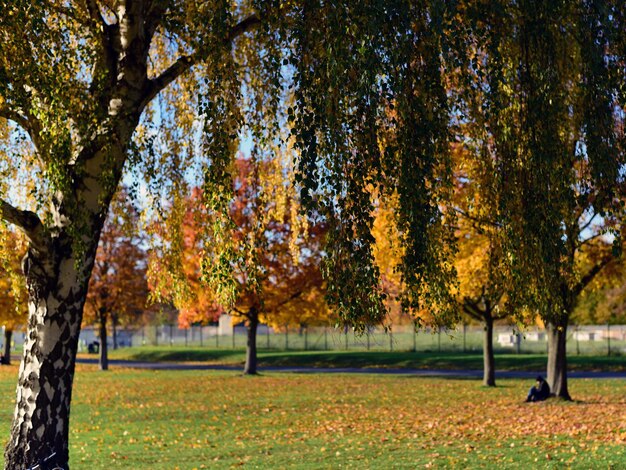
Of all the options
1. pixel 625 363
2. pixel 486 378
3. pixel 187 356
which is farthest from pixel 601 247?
pixel 187 356

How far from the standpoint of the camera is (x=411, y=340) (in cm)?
6391

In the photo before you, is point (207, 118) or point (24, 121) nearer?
point (207, 118)

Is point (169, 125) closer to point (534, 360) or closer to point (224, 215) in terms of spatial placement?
point (224, 215)

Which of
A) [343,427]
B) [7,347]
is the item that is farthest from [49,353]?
[7,347]

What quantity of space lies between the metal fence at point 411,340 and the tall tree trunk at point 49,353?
3392 cm

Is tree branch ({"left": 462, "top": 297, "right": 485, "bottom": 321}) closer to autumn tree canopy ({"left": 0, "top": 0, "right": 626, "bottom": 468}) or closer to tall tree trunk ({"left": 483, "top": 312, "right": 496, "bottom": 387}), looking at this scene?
tall tree trunk ({"left": 483, "top": 312, "right": 496, "bottom": 387})

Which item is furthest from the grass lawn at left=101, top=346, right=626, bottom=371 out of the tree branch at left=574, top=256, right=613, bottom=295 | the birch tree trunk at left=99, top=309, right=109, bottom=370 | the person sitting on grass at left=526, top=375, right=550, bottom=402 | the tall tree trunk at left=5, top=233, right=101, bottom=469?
the tall tree trunk at left=5, top=233, right=101, bottom=469

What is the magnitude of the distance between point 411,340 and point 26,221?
56.1 metres

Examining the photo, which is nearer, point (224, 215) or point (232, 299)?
point (224, 215)

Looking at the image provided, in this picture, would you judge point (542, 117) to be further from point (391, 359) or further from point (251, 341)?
point (391, 359)

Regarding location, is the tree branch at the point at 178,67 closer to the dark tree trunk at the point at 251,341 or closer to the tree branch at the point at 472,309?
the tree branch at the point at 472,309

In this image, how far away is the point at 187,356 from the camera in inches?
2285

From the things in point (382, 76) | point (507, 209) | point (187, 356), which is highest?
point (382, 76)

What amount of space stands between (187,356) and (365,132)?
5298 cm
